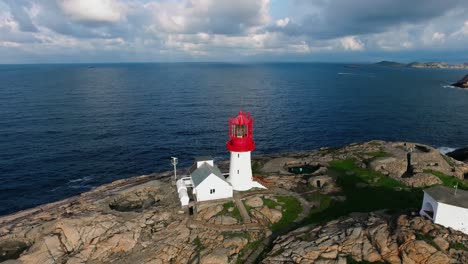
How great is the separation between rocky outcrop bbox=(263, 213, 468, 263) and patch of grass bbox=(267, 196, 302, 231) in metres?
3.92

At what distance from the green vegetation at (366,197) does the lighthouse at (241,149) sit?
9214mm

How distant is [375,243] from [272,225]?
11.4 m

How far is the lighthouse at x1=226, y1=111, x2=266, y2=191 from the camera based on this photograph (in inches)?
1464

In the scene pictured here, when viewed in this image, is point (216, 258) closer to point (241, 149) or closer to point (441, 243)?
point (241, 149)

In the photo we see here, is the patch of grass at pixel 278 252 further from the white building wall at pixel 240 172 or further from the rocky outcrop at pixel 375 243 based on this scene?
the white building wall at pixel 240 172

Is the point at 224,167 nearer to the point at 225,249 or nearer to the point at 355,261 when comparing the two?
the point at 225,249

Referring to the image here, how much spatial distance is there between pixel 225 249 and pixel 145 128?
7038cm

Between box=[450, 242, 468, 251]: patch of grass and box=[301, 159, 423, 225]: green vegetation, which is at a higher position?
box=[450, 242, 468, 251]: patch of grass

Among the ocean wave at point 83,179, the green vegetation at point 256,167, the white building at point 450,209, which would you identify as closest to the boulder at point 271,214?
the green vegetation at point 256,167

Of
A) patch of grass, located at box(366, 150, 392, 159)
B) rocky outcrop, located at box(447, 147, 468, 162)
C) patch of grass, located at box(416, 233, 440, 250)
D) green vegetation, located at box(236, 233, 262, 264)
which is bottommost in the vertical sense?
rocky outcrop, located at box(447, 147, 468, 162)

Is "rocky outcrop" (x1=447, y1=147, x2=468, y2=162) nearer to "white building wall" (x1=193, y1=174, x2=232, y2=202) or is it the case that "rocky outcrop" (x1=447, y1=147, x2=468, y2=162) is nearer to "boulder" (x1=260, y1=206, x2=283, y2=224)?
"boulder" (x1=260, y1=206, x2=283, y2=224)

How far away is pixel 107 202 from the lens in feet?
132

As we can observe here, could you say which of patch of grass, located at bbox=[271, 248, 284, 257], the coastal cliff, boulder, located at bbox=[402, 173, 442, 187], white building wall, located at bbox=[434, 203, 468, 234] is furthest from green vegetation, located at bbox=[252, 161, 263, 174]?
white building wall, located at bbox=[434, 203, 468, 234]

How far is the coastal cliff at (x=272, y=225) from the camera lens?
24.9 metres
